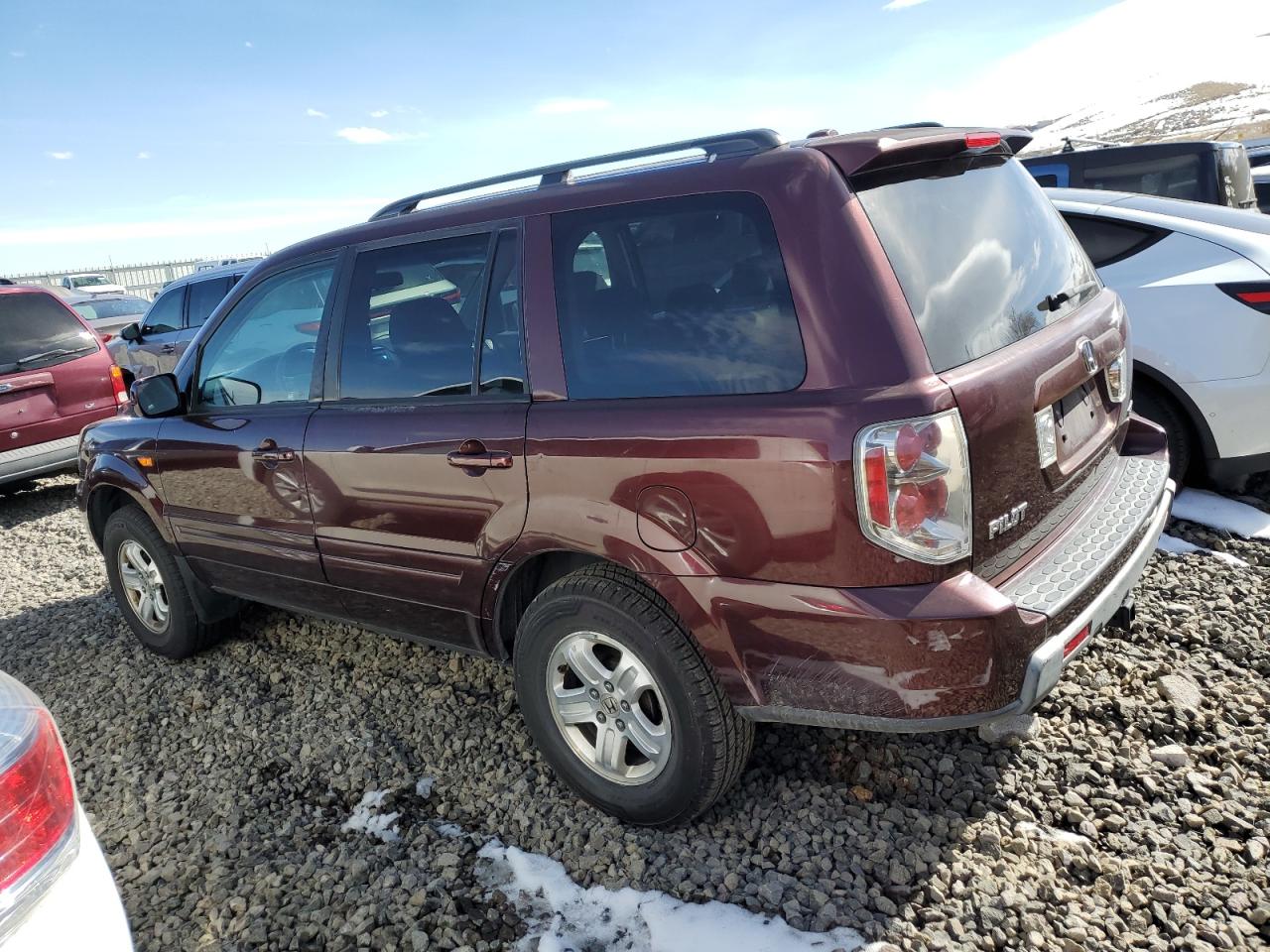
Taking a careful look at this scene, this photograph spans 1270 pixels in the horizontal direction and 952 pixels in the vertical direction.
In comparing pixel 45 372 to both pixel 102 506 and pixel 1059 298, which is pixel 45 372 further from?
pixel 1059 298

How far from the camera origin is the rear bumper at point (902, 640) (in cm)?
206

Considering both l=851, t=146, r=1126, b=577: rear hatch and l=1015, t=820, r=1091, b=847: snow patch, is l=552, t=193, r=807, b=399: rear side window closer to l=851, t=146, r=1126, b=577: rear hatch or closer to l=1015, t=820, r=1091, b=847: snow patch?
l=851, t=146, r=1126, b=577: rear hatch

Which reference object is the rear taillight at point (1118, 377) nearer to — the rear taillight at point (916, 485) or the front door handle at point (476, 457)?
the rear taillight at point (916, 485)

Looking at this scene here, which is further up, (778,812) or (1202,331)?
(1202,331)

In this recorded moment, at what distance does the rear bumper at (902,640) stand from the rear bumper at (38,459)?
6591mm

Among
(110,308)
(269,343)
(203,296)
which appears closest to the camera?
(269,343)

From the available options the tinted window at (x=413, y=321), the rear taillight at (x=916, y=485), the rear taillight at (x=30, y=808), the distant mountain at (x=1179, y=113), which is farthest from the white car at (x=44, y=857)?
the distant mountain at (x=1179, y=113)

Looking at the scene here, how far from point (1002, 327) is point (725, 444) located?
0.85 meters

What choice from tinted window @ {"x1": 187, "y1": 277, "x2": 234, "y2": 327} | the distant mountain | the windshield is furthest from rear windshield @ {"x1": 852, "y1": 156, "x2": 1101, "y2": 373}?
the distant mountain

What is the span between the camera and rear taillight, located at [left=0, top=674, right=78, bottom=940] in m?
1.58

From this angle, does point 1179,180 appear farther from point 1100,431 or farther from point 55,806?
point 55,806

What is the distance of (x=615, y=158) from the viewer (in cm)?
273

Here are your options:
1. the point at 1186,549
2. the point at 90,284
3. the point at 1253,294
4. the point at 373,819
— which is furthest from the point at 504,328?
the point at 90,284

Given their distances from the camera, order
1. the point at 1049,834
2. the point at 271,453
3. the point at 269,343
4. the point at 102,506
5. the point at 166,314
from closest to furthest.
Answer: the point at 1049,834 < the point at 271,453 < the point at 269,343 < the point at 102,506 < the point at 166,314
